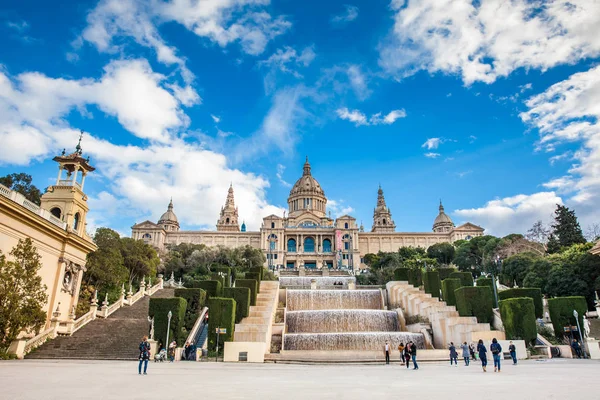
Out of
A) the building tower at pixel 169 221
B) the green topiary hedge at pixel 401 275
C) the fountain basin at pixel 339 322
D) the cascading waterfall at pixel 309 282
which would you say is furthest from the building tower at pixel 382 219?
the fountain basin at pixel 339 322

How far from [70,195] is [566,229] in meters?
61.2

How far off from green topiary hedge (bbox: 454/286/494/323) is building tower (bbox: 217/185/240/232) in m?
101

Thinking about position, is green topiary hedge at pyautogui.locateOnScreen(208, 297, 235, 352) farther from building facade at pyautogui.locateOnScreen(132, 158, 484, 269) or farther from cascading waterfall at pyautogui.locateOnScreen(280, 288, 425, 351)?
building facade at pyautogui.locateOnScreen(132, 158, 484, 269)

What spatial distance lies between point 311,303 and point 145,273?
23.8 m

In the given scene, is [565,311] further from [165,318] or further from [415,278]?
[165,318]

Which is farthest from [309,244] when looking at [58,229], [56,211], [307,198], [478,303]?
[58,229]

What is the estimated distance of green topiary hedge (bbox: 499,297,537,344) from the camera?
2380cm

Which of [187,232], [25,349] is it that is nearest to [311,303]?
[25,349]

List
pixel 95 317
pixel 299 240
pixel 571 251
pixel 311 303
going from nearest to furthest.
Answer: pixel 95 317 → pixel 311 303 → pixel 571 251 → pixel 299 240

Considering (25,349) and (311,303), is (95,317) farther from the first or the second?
(311,303)

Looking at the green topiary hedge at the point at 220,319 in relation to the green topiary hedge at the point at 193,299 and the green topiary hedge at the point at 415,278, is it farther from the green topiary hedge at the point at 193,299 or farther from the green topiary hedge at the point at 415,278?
the green topiary hedge at the point at 415,278

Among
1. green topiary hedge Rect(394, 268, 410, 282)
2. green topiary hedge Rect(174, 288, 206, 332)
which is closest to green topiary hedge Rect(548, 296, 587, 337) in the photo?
green topiary hedge Rect(394, 268, 410, 282)

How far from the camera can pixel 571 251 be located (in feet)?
137

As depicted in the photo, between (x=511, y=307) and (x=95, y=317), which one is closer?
(x=511, y=307)
